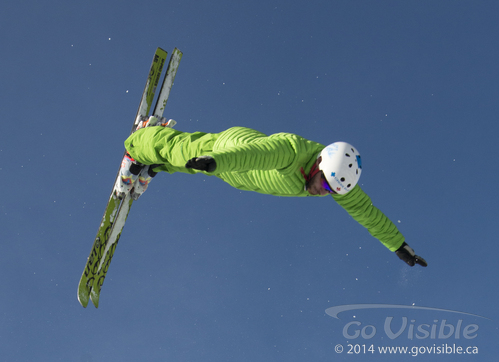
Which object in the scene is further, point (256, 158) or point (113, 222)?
point (113, 222)

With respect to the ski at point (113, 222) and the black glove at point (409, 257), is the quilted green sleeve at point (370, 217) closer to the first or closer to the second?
the black glove at point (409, 257)

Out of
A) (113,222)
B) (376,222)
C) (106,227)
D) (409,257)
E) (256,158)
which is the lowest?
(106,227)

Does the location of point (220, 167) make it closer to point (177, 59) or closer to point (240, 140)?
point (240, 140)

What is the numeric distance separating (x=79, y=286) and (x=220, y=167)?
4129 millimetres

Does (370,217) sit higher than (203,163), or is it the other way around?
(370,217)

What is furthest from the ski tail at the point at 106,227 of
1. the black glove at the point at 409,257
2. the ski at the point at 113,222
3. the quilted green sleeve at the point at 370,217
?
the black glove at the point at 409,257

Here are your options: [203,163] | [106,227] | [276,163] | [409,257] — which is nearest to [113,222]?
[106,227]

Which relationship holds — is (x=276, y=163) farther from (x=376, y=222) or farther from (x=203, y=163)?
(x=376, y=222)

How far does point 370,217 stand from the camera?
17.2 ft

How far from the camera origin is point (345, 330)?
8273 mm

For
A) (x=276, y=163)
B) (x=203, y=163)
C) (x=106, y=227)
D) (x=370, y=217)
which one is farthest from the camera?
(x=106, y=227)

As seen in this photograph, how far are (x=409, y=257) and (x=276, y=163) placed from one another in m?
2.45

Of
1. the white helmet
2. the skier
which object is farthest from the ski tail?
the white helmet

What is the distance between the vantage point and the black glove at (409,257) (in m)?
5.55
